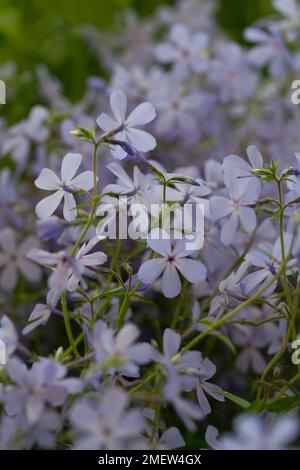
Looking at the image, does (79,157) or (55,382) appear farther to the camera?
(79,157)

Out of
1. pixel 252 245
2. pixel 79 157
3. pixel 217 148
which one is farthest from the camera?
pixel 217 148

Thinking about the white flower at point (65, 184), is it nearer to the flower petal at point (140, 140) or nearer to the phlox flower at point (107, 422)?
the flower petal at point (140, 140)

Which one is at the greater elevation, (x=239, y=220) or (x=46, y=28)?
(x=46, y=28)

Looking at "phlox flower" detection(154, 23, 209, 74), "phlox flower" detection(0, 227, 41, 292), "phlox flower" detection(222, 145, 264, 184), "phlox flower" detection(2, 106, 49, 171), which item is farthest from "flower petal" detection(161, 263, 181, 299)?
"phlox flower" detection(154, 23, 209, 74)

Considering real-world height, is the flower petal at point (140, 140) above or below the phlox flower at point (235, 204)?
above

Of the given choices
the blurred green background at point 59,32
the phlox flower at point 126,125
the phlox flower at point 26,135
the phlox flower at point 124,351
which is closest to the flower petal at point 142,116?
the phlox flower at point 126,125
